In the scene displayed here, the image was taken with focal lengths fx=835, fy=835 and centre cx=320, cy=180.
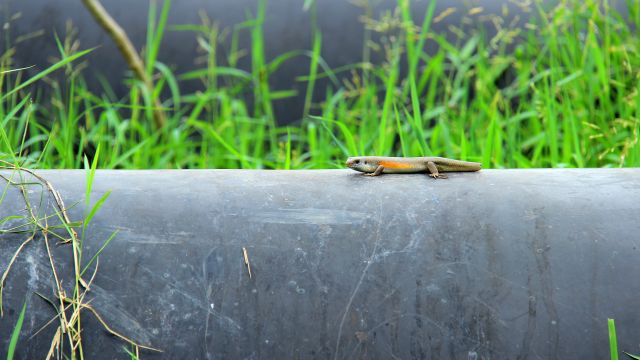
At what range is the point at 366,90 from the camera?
3.89 m

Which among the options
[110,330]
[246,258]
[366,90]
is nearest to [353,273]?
[246,258]

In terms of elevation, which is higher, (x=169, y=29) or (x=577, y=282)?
(x=169, y=29)

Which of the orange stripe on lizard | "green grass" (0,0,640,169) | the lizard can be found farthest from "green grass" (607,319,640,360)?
"green grass" (0,0,640,169)

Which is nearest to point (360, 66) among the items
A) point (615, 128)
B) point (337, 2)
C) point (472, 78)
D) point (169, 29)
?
point (337, 2)

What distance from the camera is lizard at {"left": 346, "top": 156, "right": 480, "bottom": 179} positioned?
2.19m

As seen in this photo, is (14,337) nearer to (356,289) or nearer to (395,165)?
(356,289)

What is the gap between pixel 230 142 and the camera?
12.3ft

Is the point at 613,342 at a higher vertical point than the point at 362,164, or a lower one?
lower

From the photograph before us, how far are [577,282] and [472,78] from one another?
8.39ft

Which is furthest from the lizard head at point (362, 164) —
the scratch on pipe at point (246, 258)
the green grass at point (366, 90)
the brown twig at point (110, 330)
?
the green grass at point (366, 90)

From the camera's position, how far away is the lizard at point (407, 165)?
2191 mm

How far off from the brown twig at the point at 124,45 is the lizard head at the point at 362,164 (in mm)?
1669

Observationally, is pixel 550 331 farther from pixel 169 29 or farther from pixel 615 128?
pixel 169 29

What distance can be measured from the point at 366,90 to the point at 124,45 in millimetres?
1112
